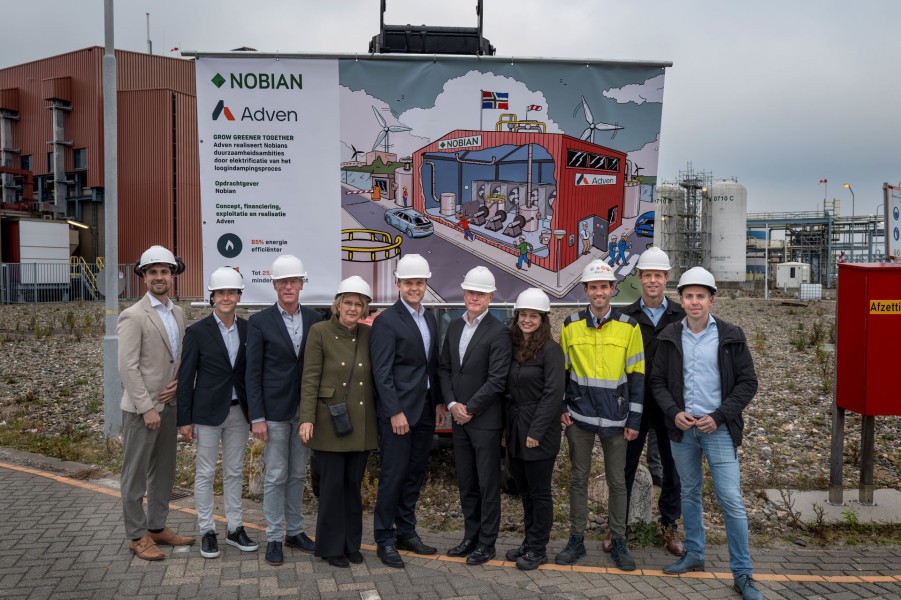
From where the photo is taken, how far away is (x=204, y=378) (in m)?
5.09

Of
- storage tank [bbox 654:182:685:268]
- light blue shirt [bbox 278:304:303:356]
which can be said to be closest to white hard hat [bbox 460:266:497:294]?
light blue shirt [bbox 278:304:303:356]

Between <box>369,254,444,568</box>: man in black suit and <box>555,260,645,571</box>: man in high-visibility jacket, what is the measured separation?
Answer: 1.09 metres

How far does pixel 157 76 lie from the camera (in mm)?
39844

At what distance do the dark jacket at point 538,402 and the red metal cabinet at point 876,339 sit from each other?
3207 millimetres

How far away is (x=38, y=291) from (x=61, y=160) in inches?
406

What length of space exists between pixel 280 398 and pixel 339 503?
0.89 metres

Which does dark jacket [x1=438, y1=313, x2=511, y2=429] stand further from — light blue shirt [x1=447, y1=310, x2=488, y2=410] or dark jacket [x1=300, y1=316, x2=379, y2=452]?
dark jacket [x1=300, y1=316, x2=379, y2=452]

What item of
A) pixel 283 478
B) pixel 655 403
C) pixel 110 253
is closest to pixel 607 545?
pixel 655 403

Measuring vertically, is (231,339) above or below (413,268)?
below

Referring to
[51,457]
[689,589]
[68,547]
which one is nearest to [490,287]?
[689,589]

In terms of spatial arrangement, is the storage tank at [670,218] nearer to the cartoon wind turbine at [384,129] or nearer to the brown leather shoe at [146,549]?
the cartoon wind turbine at [384,129]

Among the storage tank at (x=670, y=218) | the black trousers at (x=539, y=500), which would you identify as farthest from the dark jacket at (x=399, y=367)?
the storage tank at (x=670, y=218)

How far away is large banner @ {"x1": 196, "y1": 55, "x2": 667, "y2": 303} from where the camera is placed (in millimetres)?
6785

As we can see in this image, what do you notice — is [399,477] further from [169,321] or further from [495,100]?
[495,100]
